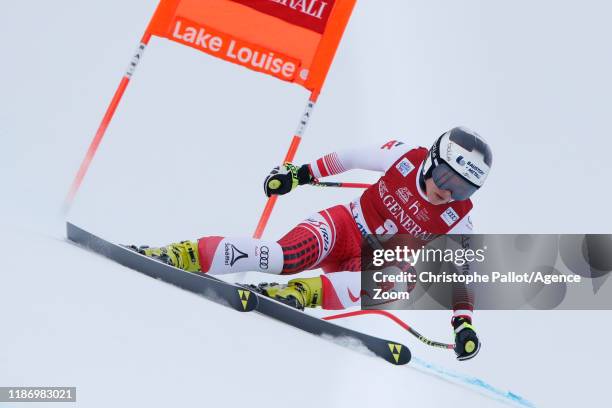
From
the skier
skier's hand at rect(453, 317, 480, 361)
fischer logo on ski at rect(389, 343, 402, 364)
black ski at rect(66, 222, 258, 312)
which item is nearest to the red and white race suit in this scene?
the skier

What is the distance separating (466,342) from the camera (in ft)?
13.7

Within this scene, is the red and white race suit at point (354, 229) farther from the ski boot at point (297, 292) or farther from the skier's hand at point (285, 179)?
the skier's hand at point (285, 179)

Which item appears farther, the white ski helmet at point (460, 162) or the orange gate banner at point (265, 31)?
the orange gate banner at point (265, 31)

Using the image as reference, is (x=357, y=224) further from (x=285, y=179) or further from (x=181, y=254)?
(x=181, y=254)

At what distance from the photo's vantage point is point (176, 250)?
4.23 m

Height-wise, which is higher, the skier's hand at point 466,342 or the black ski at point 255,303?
the skier's hand at point 466,342

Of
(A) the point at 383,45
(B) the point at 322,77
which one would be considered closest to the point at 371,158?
(B) the point at 322,77

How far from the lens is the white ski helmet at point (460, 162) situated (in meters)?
4.25

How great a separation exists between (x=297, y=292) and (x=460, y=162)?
0.97 metres

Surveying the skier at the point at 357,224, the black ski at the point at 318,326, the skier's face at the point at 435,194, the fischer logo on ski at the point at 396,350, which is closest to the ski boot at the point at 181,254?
the skier at the point at 357,224

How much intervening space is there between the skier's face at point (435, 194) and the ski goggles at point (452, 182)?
3 centimetres

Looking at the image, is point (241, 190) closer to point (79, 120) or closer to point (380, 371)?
point (79, 120)

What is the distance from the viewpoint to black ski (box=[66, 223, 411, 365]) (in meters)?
3.94

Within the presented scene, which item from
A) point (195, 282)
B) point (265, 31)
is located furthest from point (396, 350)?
point (265, 31)
